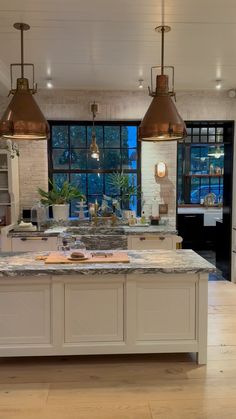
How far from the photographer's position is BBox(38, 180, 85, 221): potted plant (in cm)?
571

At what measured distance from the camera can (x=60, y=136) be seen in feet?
20.0

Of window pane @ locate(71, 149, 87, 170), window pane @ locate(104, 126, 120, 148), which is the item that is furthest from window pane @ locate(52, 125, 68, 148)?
window pane @ locate(104, 126, 120, 148)

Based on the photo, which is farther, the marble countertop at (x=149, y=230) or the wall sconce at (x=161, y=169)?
the wall sconce at (x=161, y=169)

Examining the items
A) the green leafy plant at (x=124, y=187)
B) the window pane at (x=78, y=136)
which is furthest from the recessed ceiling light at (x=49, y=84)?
the green leafy plant at (x=124, y=187)

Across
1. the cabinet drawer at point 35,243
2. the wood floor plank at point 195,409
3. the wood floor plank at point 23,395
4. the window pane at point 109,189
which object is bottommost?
the wood floor plank at point 23,395

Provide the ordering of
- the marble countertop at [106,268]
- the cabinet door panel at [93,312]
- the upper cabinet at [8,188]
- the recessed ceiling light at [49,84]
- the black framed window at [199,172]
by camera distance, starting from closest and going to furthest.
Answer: the marble countertop at [106,268] < the cabinet door panel at [93,312] < the recessed ceiling light at [49,84] < the upper cabinet at [8,188] < the black framed window at [199,172]

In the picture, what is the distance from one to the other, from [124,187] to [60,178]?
1.10 metres

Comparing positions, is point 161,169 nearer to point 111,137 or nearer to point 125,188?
point 125,188

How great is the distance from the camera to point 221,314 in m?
4.53

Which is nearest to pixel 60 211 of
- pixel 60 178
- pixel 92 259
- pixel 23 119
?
pixel 60 178

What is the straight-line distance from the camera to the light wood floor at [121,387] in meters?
2.58

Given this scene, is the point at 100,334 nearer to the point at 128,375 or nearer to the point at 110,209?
the point at 128,375

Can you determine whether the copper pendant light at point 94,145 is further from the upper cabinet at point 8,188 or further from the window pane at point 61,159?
the upper cabinet at point 8,188

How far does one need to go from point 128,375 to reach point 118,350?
0.71 ft
